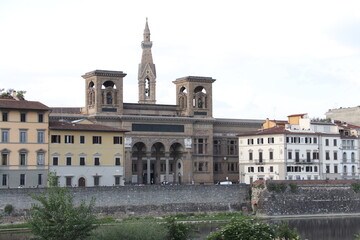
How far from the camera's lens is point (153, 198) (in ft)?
292

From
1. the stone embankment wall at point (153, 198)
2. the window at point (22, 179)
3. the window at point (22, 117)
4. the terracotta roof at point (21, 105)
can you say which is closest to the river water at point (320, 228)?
the stone embankment wall at point (153, 198)

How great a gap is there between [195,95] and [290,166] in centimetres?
2056

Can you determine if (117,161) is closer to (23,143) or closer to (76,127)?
(76,127)

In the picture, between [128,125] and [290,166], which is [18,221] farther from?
[290,166]

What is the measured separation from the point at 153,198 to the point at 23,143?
633 inches

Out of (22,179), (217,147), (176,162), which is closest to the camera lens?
(22,179)

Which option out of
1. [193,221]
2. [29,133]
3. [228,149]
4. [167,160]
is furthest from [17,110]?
[228,149]

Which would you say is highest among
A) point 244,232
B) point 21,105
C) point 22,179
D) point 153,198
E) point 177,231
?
point 21,105

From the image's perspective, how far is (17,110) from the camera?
88125 millimetres

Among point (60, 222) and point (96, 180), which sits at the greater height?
point (96, 180)

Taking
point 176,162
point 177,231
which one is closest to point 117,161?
point 176,162

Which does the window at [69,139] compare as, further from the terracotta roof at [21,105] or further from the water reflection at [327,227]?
the water reflection at [327,227]

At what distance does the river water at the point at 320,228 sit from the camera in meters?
73.1

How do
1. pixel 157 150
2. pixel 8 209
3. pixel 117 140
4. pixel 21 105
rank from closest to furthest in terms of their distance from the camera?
pixel 8 209, pixel 21 105, pixel 117 140, pixel 157 150
